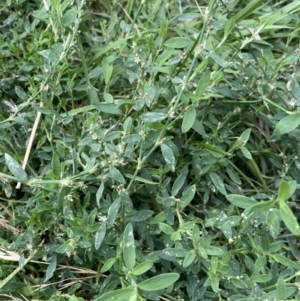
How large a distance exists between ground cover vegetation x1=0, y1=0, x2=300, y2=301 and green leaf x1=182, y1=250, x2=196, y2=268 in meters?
0.02

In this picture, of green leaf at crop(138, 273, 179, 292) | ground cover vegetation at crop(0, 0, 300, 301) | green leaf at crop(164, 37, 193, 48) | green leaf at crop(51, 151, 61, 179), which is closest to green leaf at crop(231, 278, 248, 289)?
ground cover vegetation at crop(0, 0, 300, 301)

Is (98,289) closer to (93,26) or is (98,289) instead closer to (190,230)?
(190,230)

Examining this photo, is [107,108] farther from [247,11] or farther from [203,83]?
[247,11]

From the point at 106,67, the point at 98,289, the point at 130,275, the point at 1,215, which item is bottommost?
the point at 98,289

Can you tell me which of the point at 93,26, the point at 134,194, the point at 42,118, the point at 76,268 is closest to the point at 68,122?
the point at 42,118

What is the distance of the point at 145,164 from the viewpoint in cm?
134

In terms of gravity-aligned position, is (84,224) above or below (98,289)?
above

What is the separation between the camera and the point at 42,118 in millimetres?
1424

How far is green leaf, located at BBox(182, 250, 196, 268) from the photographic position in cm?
109

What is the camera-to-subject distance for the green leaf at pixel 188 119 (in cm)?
116

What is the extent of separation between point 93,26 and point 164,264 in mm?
907

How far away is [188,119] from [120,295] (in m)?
0.44

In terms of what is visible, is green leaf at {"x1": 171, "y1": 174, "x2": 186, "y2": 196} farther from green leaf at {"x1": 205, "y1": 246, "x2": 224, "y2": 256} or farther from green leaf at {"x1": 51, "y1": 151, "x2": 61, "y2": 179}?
green leaf at {"x1": 51, "y1": 151, "x2": 61, "y2": 179}

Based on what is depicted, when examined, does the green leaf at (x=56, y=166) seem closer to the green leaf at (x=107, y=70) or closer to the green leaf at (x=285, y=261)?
the green leaf at (x=107, y=70)
